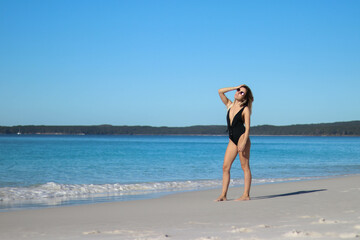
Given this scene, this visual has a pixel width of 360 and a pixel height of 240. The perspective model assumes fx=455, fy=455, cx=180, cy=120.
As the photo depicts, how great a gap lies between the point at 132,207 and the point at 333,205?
3189 millimetres

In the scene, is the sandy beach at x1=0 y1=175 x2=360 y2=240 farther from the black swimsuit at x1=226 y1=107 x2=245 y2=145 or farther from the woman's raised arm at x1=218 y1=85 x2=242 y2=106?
the woman's raised arm at x1=218 y1=85 x2=242 y2=106

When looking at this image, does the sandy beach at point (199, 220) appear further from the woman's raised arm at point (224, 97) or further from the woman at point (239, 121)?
the woman's raised arm at point (224, 97)

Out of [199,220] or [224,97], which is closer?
[199,220]

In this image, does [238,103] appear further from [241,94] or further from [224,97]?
[224,97]

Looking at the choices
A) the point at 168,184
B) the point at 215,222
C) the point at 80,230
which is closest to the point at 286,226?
the point at 215,222

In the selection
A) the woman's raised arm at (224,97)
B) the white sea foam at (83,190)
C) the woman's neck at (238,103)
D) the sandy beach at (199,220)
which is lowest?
the white sea foam at (83,190)

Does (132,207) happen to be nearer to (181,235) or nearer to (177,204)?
(177,204)

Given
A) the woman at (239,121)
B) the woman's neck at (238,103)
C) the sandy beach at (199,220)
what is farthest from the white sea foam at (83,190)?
the woman's neck at (238,103)

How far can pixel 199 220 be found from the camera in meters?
5.87

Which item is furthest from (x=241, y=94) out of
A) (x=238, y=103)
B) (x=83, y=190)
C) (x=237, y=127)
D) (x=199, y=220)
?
(x=83, y=190)

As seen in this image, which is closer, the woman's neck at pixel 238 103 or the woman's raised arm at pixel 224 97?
the woman's neck at pixel 238 103

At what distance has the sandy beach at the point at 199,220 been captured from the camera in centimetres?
486

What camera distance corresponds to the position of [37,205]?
8.59m

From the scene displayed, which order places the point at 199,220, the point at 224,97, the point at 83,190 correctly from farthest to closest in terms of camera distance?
1. the point at 83,190
2. the point at 224,97
3. the point at 199,220
